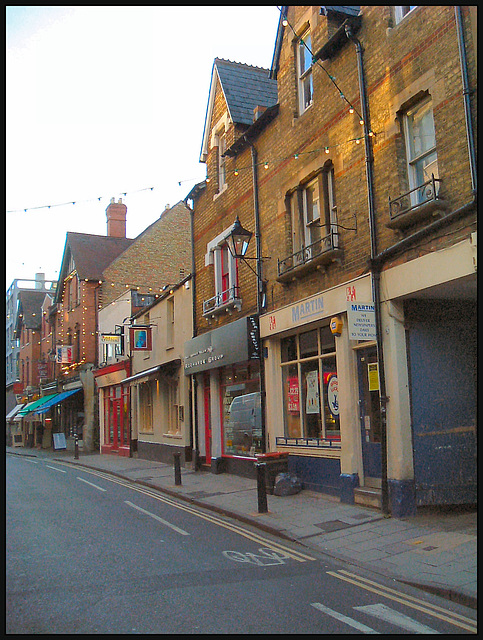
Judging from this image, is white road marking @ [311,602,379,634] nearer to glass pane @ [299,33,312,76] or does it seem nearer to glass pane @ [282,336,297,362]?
glass pane @ [282,336,297,362]

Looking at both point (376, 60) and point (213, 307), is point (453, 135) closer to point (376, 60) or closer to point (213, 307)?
point (376, 60)

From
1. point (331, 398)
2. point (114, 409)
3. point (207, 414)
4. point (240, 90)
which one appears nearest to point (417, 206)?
point (331, 398)

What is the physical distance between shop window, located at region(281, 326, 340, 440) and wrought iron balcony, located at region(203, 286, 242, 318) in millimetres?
2493

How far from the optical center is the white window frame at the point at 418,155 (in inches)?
360

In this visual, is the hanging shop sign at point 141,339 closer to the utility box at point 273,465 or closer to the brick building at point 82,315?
the brick building at point 82,315

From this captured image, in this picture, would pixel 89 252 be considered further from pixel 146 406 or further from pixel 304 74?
pixel 304 74

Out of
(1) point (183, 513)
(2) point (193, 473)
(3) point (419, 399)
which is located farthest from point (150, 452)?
(3) point (419, 399)

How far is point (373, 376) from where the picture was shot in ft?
33.8

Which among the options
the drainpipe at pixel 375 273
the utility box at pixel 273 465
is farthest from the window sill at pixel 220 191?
the utility box at pixel 273 465

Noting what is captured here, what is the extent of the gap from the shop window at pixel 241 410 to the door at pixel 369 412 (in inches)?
163

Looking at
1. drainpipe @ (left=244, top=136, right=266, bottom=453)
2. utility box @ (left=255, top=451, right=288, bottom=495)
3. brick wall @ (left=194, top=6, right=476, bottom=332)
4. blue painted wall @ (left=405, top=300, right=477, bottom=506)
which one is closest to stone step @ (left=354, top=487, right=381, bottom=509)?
blue painted wall @ (left=405, top=300, right=477, bottom=506)

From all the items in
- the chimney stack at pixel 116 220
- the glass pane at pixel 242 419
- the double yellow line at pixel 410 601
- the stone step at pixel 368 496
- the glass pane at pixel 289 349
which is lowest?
the double yellow line at pixel 410 601

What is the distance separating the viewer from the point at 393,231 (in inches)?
382

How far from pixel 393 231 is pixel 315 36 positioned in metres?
5.27
